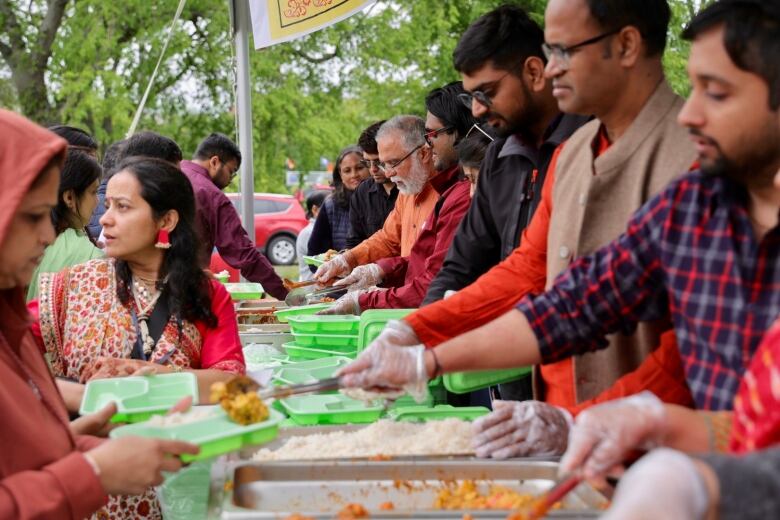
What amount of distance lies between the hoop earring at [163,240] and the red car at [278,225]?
1438 centimetres

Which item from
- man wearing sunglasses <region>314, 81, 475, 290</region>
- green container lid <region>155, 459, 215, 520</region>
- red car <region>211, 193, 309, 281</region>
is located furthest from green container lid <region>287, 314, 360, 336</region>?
red car <region>211, 193, 309, 281</region>

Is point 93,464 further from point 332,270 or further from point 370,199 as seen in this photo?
point 370,199

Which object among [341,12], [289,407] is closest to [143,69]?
[341,12]

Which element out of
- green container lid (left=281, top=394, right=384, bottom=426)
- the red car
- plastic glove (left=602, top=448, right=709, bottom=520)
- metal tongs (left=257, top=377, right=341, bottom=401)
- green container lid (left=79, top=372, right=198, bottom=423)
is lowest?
the red car

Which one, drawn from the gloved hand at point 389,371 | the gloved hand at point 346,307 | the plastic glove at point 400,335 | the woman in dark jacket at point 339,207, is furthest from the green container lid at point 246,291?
the gloved hand at point 389,371

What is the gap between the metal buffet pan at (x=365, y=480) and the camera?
1879 mm

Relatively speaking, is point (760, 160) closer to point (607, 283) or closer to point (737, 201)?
point (737, 201)

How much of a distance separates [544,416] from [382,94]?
35.5 ft

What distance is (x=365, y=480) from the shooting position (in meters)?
1.93

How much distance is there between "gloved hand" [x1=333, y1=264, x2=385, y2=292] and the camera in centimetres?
474

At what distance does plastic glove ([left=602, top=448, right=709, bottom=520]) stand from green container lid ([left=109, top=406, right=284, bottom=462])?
0.90m

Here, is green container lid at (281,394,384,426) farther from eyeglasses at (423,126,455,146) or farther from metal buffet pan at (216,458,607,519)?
eyeglasses at (423,126,455,146)

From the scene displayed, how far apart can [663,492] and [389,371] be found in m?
1.08

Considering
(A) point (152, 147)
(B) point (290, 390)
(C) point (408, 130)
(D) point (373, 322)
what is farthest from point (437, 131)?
(B) point (290, 390)
